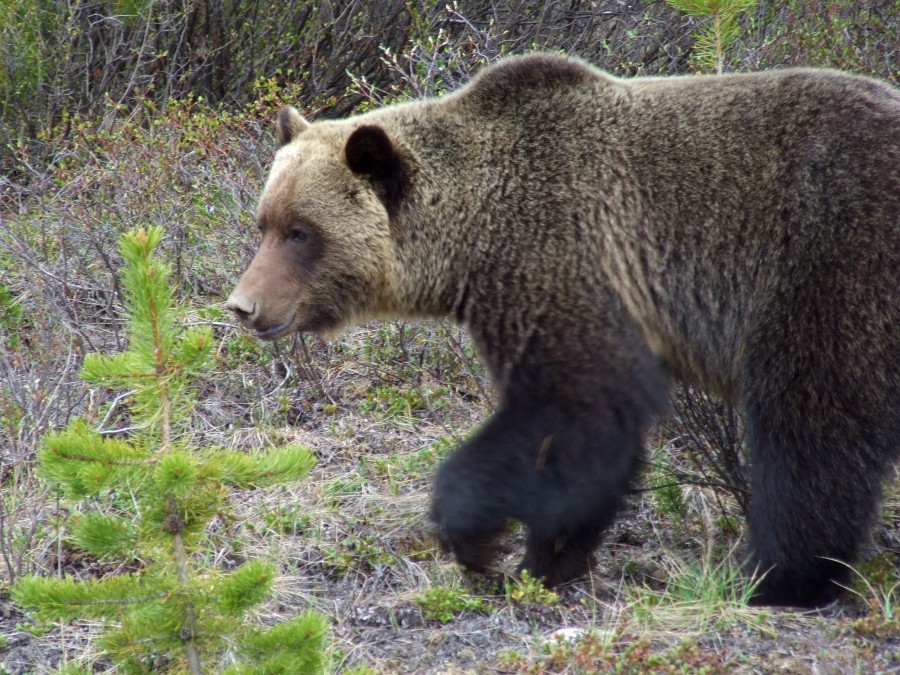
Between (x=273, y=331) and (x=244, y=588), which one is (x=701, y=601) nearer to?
(x=244, y=588)

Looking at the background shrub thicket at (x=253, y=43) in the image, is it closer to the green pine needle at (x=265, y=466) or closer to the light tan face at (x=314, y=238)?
the light tan face at (x=314, y=238)

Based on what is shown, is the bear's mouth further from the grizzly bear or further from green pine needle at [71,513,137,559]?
green pine needle at [71,513,137,559]

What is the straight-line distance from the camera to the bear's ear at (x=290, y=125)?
4879 millimetres

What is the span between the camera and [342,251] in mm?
4586

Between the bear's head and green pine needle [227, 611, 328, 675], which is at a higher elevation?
the bear's head

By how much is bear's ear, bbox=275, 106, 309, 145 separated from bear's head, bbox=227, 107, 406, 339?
26 cm

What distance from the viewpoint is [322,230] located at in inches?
179

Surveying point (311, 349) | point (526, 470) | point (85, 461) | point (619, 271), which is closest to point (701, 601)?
point (526, 470)

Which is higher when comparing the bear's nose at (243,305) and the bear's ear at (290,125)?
the bear's ear at (290,125)

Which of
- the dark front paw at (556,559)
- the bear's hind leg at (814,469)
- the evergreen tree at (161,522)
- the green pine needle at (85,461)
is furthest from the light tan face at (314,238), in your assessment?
the bear's hind leg at (814,469)

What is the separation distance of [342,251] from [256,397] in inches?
86.2

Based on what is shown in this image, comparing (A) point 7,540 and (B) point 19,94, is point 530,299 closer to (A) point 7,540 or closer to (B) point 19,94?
(A) point 7,540

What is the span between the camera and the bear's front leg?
4059 mm

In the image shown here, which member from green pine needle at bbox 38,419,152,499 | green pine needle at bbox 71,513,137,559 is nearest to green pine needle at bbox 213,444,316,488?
green pine needle at bbox 38,419,152,499
